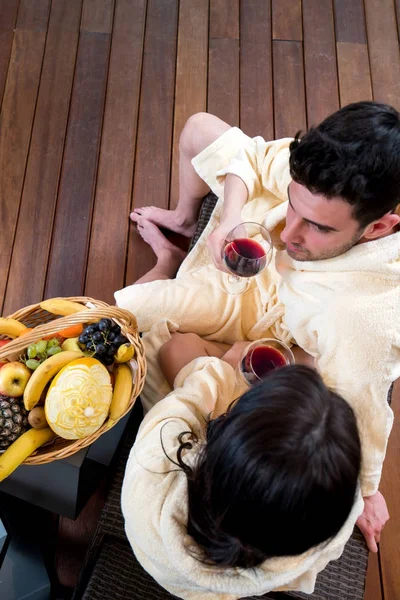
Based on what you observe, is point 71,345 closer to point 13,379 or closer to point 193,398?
point 13,379

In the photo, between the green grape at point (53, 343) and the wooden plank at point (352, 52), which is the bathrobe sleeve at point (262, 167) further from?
the wooden plank at point (352, 52)

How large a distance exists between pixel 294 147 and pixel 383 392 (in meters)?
0.56

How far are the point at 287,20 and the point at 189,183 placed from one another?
120 cm

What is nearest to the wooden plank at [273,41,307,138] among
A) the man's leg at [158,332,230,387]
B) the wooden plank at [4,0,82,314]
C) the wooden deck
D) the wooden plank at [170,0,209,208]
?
the wooden deck

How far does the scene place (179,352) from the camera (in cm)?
127

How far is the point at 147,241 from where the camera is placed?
6.07ft

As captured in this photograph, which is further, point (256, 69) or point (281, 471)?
point (256, 69)

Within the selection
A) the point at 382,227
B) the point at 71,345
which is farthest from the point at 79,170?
the point at 382,227

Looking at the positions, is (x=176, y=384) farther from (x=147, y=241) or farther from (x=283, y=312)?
(x=147, y=241)

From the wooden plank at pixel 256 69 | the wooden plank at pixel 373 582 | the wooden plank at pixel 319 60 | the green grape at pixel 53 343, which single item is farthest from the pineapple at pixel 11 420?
the wooden plank at pixel 319 60

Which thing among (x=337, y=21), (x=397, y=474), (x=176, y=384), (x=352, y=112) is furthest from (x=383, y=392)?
(x=337, y=21)

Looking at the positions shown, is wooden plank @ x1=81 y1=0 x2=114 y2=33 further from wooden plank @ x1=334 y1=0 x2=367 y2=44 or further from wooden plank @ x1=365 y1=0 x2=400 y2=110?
wooden plank @ x1=365 y1=0 x2=400 y2=110

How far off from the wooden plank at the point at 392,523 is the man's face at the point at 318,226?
0.83 metres

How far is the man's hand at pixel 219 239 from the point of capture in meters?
1.28
